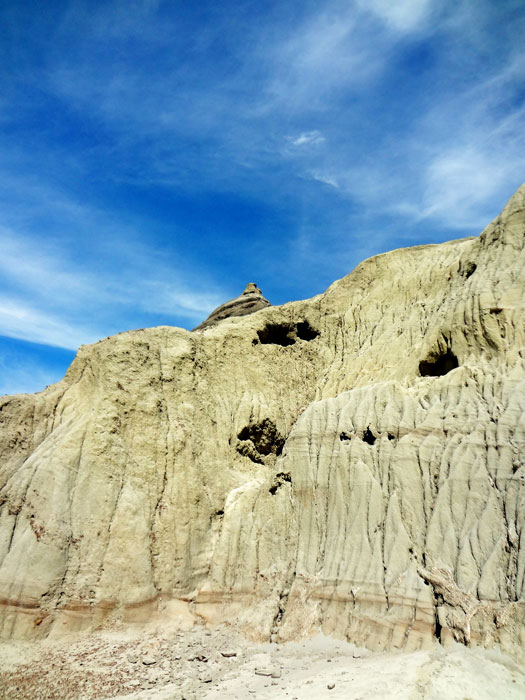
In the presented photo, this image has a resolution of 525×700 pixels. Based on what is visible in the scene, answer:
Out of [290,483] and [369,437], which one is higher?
[369,437]

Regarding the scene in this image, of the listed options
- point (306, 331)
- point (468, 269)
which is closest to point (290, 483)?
point (306, 331)

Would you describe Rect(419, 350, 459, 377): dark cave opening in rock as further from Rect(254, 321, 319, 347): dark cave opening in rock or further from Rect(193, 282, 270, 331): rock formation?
Rect(193, 282, 270, 331): rock formation

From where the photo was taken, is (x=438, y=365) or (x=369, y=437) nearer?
(x=369, y=437)

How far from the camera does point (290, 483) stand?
66.3 feet

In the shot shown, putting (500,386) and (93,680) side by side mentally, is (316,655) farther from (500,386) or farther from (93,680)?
(500,386)

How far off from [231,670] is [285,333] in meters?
16.5

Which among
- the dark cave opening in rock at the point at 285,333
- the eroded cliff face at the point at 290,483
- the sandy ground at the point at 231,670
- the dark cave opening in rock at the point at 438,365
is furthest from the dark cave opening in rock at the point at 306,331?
the sandy ground at the point at 231,670

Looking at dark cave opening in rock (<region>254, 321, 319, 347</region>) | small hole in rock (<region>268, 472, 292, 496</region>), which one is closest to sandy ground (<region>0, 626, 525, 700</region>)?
small hole in rock (<region>268, 472, 292, 496</region>)

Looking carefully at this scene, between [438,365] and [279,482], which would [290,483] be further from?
[438,365]

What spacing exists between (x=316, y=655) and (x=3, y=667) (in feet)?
30.8

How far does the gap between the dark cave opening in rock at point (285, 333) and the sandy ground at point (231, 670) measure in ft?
47.0

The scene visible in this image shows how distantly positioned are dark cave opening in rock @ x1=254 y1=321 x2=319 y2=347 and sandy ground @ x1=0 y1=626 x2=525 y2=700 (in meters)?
14.3

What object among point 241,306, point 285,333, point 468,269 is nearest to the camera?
point 468,269

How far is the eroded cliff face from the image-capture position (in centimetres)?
1573
